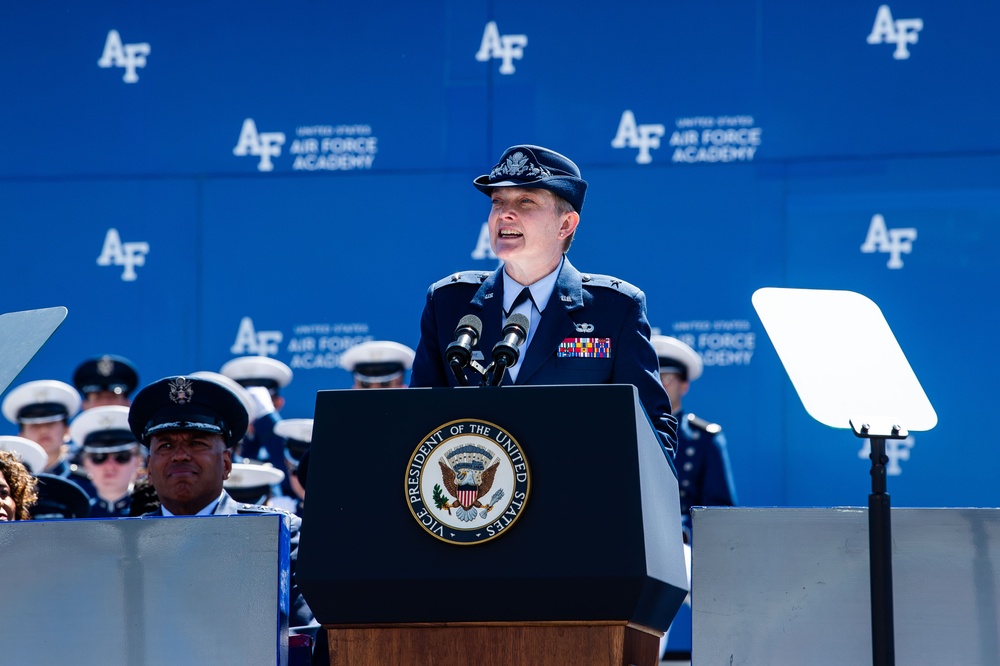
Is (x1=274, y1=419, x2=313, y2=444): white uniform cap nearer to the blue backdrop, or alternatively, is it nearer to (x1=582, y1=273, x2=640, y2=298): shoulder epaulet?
the blue backdrop

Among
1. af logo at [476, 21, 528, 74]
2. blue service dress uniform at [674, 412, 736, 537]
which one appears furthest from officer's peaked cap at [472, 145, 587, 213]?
af logo at [476, 21, 528, 74]

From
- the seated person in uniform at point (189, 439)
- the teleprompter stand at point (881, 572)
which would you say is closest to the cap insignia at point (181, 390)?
the seated person in uniform at point (189, 439)

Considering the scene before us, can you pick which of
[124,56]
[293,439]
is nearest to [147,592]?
[293,439]

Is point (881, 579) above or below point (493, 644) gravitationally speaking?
above

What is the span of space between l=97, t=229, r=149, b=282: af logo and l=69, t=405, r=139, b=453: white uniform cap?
2.35ft

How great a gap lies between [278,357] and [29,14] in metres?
2.08

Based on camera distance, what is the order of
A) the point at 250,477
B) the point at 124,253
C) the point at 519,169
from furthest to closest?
the point at 124,253
the point at 250,477
the point at 519,169

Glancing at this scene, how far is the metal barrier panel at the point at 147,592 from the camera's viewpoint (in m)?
2.56

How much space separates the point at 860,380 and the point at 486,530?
2.47ft

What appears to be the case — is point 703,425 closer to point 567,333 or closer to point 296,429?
point 296,429

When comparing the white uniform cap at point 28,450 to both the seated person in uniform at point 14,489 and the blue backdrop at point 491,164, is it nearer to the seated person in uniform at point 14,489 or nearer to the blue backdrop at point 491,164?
the blue backdrop at point 491,164

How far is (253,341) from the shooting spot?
6879mm

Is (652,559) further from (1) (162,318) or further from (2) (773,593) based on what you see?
(1) (162,318)

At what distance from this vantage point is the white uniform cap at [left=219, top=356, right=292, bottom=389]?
6.67 metres
